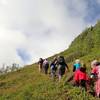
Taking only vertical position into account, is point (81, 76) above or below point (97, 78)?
above

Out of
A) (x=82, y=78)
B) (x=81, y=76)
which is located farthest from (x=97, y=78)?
(x=81, y=76)

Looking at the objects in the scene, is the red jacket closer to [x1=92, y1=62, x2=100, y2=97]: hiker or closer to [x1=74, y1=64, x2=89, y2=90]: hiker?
[x1=74, y1=64, x2=89, y2=90]: hiker

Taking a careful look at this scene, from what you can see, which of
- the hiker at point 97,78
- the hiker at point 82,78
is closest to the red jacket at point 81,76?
the hiker at point 82,78

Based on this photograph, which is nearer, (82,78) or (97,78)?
(97,78)

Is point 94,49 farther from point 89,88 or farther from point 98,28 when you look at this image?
point 89,88

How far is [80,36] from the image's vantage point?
85.2 meters

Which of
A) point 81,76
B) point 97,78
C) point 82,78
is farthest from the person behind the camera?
point 81,76

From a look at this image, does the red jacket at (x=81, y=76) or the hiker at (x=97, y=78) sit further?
the red jacket at (x=81, y=76)

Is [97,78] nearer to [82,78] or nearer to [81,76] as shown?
[82,78]

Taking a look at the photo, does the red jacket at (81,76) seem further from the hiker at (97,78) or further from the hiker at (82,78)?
the hiker at (97,78)

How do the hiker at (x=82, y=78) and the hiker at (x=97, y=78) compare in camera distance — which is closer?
the hiker at (x=97, y=78)

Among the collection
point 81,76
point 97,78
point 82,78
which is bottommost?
point 97,78

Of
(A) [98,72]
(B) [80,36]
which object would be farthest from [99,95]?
(B) [80,36]

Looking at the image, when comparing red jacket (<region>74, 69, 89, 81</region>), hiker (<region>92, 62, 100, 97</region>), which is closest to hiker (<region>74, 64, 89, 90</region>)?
red jacket (<region>74, 69, 89, 81</region>)
